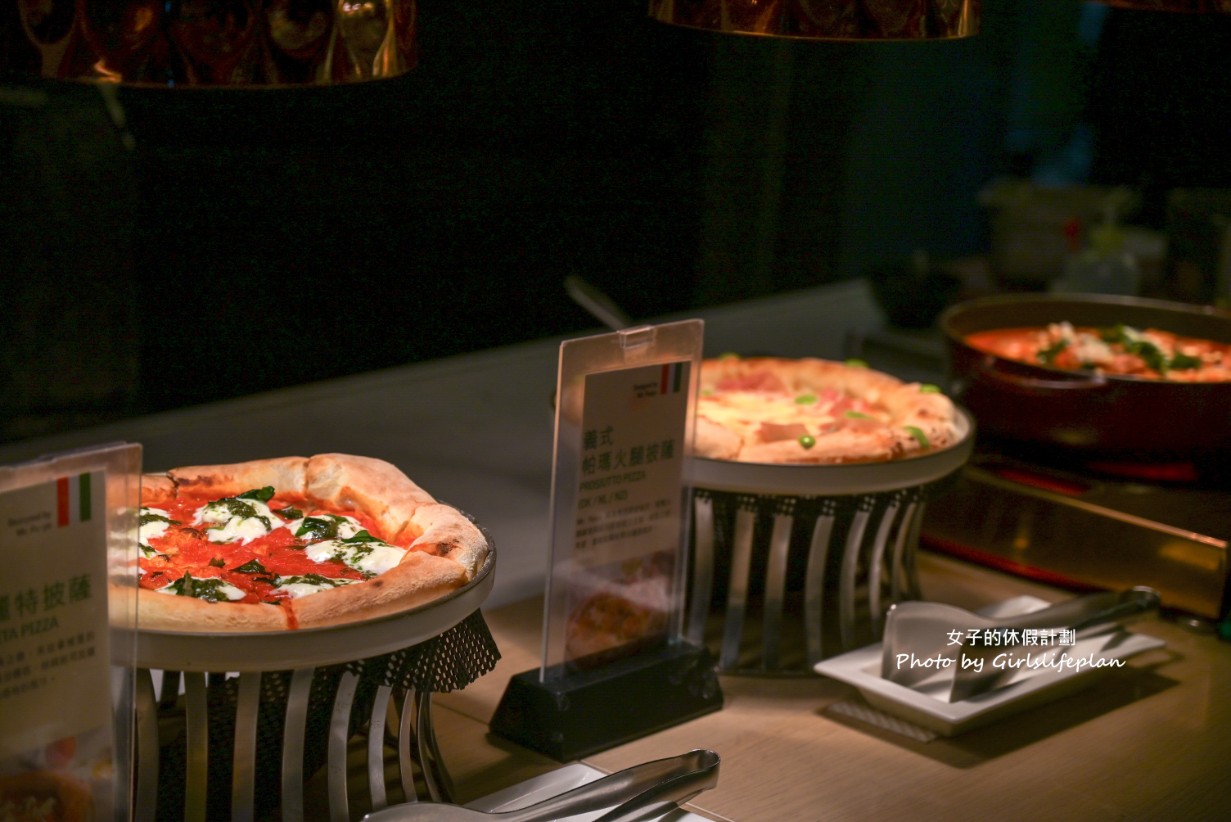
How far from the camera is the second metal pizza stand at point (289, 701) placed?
1.11 metres

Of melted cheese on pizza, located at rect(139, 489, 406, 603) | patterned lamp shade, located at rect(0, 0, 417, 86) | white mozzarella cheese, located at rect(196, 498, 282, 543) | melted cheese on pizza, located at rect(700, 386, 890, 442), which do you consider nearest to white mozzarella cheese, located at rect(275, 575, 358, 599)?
melted cheese on pizza, located at rect(139, 489, 406, 603)

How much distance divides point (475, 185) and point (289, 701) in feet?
6.42

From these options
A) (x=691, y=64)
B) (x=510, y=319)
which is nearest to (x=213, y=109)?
(x=510, y=319)

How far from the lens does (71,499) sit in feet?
3.27

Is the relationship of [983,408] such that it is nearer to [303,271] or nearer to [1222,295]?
[1222,295]

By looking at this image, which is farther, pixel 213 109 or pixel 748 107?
pixel 748 107

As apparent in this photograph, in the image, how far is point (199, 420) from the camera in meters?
2.41

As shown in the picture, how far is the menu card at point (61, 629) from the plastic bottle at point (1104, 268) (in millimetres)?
2349

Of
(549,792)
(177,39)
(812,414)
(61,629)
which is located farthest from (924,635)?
(177,39)

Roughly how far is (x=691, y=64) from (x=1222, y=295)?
4.22ft

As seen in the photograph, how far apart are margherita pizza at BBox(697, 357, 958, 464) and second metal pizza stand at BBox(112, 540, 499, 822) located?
0.53 meters

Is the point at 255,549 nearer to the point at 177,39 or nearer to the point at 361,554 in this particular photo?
the point at 361,554

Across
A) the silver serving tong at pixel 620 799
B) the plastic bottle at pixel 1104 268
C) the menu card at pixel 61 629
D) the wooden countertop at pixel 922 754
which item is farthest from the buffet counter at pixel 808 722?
the plastic bottle at pixel 1104 268

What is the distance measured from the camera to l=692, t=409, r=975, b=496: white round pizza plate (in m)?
1.64
